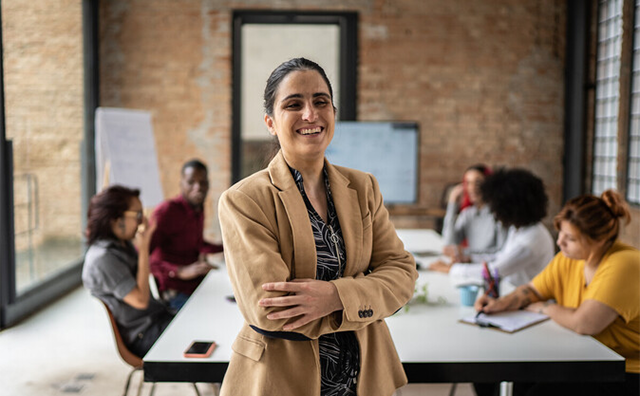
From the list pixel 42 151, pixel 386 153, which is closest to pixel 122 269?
pixel 42 151

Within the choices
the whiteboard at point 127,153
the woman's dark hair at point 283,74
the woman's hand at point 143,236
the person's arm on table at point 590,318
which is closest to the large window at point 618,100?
the person's arm on table at point 590,318

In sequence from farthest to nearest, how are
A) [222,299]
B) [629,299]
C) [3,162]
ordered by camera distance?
[3,162] < [222,299] < [629,299]

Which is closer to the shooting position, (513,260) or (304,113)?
(304,113)

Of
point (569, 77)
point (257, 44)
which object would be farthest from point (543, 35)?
point (257, 44)

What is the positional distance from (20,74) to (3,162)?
2.67ft

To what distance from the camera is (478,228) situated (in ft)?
13.1

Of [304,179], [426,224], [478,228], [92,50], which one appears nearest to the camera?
[304,179]

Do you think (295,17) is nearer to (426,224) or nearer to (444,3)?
(444,3)

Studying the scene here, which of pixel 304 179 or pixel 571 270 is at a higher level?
pixel 304 179

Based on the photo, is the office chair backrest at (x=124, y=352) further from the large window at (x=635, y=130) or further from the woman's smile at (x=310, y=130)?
the large window at (x=635, y=130)

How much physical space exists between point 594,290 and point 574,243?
19 cm

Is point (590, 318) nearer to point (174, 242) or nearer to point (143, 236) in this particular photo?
point (143, 236)

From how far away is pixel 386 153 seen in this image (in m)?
6.41

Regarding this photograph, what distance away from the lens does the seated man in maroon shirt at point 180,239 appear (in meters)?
3.34
